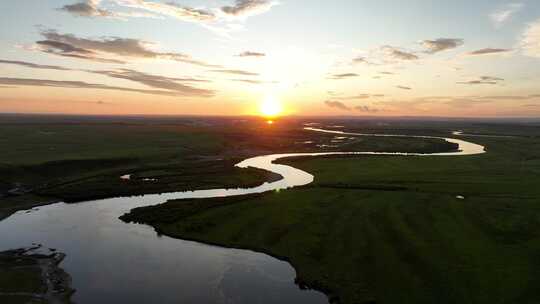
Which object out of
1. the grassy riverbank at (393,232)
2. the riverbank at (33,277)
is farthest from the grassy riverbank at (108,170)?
the riverbank at (33,277)

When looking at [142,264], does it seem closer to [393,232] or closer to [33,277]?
[33,277]

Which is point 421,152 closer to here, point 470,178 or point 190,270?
point 470,178

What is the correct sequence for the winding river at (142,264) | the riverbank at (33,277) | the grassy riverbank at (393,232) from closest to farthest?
the riverbank at (33,277) → the winding river at (142,264) → the grassy riverbank at (393,232)

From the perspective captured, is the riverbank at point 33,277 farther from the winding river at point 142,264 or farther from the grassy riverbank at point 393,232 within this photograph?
the grassy riverbank at point 393,232

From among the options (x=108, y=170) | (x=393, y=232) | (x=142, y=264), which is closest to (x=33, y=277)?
(x=142, y=264)

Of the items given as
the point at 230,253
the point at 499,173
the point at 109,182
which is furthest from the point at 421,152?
the point at 230,253
